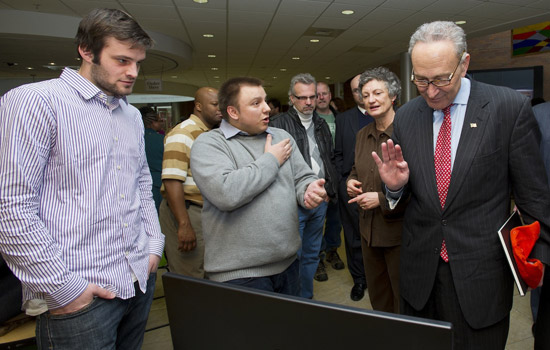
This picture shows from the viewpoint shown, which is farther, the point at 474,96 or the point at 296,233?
the point at 296,233

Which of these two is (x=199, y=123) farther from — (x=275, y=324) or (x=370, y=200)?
(x=275, y=324)

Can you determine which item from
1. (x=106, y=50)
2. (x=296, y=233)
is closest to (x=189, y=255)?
(x=296, y=233)

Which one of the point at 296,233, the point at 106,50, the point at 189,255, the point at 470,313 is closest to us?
the point at 106,50

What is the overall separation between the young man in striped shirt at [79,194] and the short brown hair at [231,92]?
42 centimetres

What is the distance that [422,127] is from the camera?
136 cm

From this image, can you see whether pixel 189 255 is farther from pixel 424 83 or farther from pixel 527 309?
pixel 527 309

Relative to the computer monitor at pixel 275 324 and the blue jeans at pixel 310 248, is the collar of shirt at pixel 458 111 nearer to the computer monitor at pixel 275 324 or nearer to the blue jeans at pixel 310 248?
the computer monitor at pixel 275 324

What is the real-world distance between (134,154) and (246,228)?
0.51m

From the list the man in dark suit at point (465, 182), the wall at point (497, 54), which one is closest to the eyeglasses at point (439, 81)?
the man in dark suit at point (465, 182)

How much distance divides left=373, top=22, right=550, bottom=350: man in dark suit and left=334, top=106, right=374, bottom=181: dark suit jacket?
1460mm

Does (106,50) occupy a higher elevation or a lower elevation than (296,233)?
higher

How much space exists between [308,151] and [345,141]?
0.38 m

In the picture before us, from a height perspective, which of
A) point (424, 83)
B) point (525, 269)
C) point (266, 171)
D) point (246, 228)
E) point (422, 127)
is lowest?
point (525, 269)

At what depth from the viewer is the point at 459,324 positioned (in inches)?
50.5
